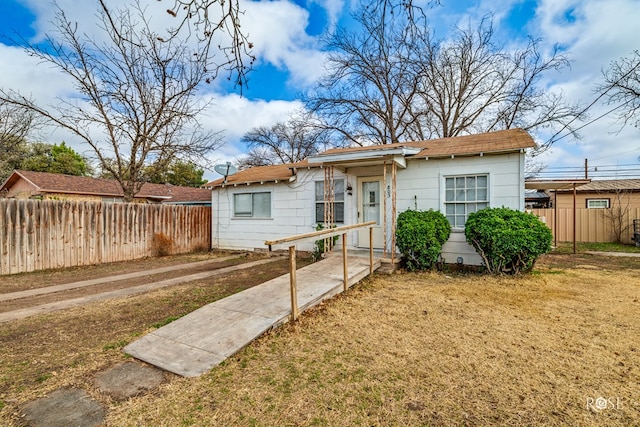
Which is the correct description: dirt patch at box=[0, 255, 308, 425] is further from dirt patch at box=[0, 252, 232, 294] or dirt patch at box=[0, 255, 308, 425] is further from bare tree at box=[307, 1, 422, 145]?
bare tree at box=[307, 1, 422, 145]

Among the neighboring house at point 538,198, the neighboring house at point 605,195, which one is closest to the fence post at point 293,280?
the neighboring house at point 605,195

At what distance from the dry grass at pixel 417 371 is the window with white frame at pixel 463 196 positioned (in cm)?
288

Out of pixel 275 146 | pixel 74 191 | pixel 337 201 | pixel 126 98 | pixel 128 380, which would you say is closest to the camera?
pixel 128 380

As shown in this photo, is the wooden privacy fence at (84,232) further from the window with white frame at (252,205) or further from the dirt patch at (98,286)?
the window with white frame at (252,205)

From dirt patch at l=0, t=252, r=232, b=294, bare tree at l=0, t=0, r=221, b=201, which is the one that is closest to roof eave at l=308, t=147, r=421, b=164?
bare tree at l=0, t=0, r=221, b=201

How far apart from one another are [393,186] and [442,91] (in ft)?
45.8

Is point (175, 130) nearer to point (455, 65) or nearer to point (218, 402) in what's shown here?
point (218, 402)

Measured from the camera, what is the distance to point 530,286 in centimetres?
566

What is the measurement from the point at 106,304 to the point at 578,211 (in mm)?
18703

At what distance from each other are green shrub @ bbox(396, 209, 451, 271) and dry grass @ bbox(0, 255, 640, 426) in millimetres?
2192

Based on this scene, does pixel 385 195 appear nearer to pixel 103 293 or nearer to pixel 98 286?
pixel 103 293

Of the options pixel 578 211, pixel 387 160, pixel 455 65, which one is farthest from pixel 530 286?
pixel 455 65

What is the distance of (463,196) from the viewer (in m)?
7.32

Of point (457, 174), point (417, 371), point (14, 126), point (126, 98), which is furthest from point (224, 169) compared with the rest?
point (417, 371)
